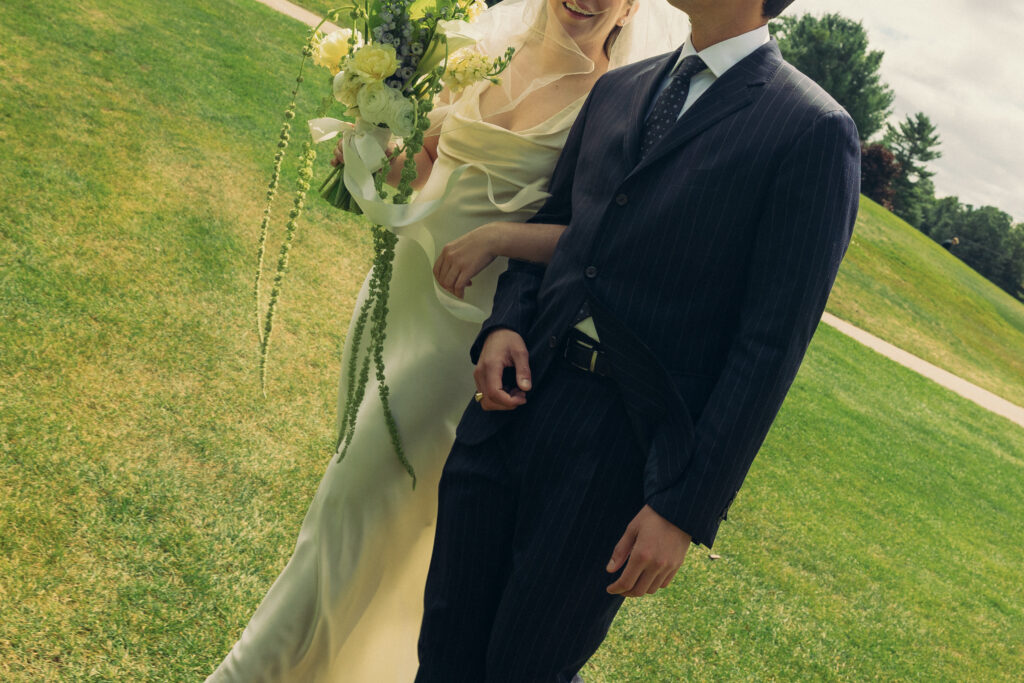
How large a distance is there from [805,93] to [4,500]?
3.50 metres

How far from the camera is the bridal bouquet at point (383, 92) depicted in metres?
2.38

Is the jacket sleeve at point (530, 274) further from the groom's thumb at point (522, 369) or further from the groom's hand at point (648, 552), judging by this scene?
the groom's hand at point (648, 552)

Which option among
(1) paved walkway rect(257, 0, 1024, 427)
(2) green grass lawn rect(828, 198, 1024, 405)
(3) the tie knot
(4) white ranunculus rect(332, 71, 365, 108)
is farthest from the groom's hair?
(2) green grass lawn rect(828, 198, 1024, 405)

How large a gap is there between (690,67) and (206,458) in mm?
3383

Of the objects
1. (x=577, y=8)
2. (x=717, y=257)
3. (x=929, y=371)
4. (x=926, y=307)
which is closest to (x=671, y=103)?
(x=717, y=257)

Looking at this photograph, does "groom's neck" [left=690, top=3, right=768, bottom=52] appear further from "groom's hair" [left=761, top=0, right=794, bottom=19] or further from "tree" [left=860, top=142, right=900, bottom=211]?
"tree" [left=860, top=142, right=900, bottom=211]

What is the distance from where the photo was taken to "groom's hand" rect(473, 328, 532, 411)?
2.04m

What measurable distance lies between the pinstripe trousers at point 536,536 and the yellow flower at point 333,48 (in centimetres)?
126

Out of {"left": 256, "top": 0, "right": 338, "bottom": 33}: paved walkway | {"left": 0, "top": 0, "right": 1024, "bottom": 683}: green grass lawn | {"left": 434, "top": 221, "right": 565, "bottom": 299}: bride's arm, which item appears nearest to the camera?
{"left": 434, "top": 221, "right": 565, "bottom": 299}: bride's arm

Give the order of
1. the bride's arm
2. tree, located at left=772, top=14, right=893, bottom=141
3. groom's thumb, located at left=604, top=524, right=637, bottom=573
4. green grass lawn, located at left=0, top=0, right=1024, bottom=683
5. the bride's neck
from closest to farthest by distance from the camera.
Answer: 1. groom's thumb, located at left=604, top=524, right=637, bottom=573
2. the bride's arm
3. the bride's neck
4. green grass lawn, located at left=0, top=0, right=1024, bottom=683
5. tree, located at left=772, top=14, right=893, bottom=141

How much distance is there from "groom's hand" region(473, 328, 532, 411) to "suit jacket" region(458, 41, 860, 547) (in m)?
0.04

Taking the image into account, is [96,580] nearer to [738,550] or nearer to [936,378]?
[738,550]

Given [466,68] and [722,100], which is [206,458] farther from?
[722,100]

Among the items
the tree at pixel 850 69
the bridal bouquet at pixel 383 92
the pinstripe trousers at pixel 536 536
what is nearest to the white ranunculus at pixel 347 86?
the bridal bouquet at pixel 383 92
